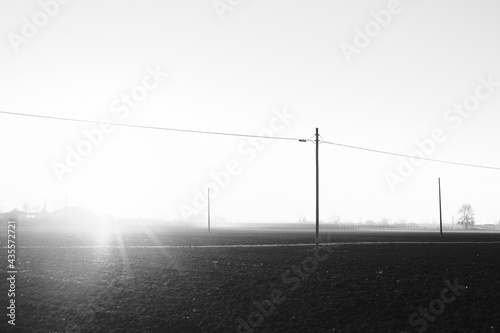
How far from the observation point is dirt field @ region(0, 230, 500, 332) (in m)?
22.6

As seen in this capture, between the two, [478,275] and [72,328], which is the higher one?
[478,275]

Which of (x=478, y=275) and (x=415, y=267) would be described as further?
(x=415, y=267)

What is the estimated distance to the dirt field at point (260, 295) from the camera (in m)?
22.6

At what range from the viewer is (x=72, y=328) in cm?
2298

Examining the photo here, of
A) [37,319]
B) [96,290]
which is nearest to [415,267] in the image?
[96,290]

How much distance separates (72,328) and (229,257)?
16567 millimetres

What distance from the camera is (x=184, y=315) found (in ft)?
80.2

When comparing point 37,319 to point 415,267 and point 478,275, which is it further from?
point 478,275

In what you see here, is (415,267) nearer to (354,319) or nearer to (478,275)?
(478,275)

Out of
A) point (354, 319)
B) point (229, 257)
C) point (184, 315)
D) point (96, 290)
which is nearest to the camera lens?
point (354, 319)

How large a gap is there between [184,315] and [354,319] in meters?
9.17

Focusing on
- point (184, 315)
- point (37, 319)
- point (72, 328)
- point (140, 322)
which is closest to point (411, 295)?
point (184, 315)

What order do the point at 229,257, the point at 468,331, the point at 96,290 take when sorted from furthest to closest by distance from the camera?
the point at 229,257
the point at 96,290
the point at 468,331

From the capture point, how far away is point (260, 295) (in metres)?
26.5
